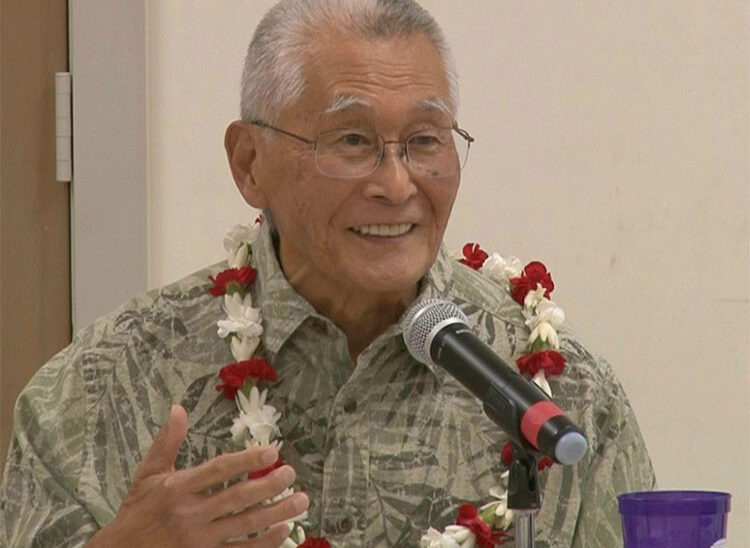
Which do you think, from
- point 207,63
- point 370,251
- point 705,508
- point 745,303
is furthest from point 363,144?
point 745,303

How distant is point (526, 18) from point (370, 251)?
123 centimetres

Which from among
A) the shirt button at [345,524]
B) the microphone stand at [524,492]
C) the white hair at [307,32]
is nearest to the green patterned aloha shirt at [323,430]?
the shirt button at [345,524]

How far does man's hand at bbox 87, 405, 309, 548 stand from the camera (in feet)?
5.99

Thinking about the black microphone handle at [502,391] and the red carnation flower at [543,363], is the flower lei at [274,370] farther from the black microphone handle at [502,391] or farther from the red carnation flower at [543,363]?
the black microphone handle at [502,391]

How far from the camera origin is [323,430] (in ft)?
7.59

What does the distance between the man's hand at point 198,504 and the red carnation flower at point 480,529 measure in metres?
0.41

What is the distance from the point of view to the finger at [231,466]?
71.0 inches

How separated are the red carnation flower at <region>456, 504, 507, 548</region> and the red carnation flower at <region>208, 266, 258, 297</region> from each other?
522 millimetres

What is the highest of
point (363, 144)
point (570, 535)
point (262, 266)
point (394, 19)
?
point (394, 19)

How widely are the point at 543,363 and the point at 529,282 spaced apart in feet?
0.65

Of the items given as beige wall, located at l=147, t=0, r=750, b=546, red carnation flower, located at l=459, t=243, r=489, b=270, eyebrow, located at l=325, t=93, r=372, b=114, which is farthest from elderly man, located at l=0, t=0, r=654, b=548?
beige wall, located at l=147, t=0, r=750, b=546

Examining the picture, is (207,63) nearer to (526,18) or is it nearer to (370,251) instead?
(526,18)

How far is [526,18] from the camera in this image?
328 cm

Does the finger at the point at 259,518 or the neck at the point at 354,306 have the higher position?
the neck at the point at 354,306
